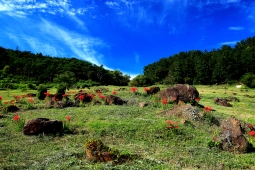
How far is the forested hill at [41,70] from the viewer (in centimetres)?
8494

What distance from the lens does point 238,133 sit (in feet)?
40.3

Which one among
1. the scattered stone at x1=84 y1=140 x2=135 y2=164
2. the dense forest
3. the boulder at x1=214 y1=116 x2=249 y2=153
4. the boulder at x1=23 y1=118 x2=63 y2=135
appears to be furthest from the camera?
the dense forest

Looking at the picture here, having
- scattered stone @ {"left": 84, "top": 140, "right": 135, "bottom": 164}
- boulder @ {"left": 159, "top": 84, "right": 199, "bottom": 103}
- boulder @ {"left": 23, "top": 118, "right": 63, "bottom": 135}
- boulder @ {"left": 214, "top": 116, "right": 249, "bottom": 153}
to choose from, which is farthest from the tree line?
scattered stone @ {"left": 84, "top": 140, "right": 135, "bottom": 164}

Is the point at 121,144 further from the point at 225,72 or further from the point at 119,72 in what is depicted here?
the point at 119,72

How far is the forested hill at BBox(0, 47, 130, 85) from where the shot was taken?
84938 millimetres

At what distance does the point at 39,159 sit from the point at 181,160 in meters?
6.48

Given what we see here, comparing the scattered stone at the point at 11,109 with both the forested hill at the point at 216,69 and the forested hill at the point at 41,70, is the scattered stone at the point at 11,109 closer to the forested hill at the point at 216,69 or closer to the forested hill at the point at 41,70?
the forested hill at the point at 41,70

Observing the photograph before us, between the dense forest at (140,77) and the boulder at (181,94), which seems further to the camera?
the dense forest at (140,77)

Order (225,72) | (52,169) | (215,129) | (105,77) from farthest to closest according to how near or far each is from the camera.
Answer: (105,77), (225,72), (215,129), (52,169)

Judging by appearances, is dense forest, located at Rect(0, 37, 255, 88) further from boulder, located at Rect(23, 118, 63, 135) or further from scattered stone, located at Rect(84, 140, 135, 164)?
scattered stone, located at Rect(84, 140, 135, 164)

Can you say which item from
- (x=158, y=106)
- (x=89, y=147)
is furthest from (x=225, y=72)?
(x=89, y=147)

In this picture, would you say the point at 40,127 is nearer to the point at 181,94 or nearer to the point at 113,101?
the point at 113,101

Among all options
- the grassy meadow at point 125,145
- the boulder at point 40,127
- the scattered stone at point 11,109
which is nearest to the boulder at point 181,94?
the grassy meadow at point 125,145

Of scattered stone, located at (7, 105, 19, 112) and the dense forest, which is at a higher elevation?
the dense forest
